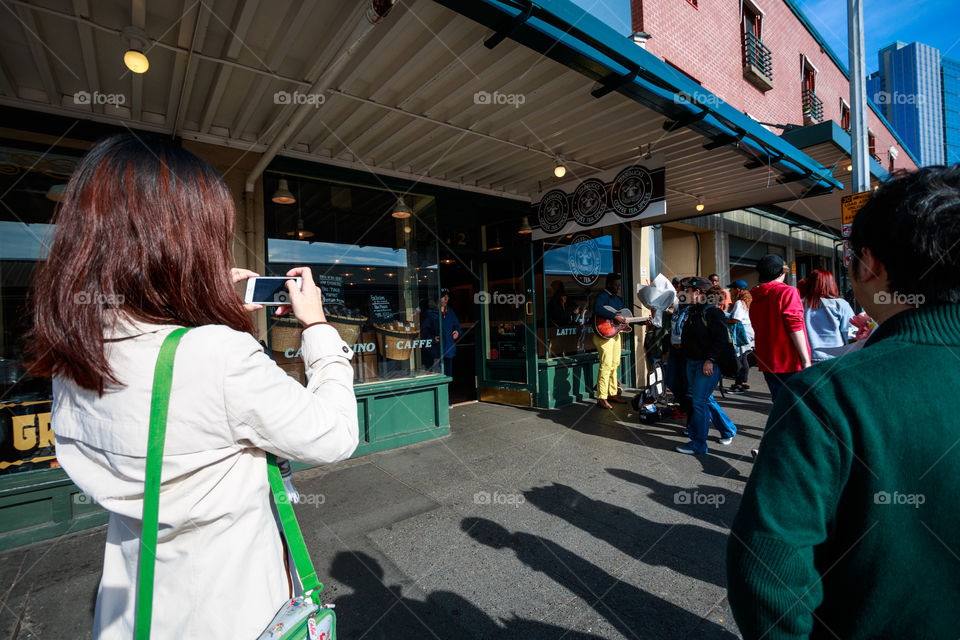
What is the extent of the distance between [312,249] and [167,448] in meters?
4.49

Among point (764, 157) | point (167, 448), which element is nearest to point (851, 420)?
point (167, 448)

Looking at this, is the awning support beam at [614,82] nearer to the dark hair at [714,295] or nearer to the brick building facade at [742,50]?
the dark hair at [714,295]

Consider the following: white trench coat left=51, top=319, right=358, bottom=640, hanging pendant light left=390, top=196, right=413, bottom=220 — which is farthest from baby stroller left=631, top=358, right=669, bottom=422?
white trench coat left=51, top=319, right=358, bottom=640

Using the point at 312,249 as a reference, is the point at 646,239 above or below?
above

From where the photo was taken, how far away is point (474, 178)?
6.33 m

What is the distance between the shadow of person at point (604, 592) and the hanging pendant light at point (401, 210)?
12.8 feet

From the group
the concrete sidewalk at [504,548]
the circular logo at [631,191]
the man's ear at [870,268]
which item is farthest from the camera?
the circular logo at [631,191]

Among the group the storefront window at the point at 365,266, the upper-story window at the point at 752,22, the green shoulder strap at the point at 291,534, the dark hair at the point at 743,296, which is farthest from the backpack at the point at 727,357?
the upper-story window at the point at 752,22

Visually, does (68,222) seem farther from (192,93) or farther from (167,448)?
(192,93)

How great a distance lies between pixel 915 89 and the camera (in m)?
6.46

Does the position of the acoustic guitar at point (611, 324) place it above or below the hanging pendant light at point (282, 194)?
below

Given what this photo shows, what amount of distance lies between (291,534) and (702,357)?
467 cm

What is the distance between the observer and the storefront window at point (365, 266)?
484 cm

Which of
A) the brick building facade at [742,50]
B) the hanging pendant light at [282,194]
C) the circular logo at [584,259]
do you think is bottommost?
the circular logo at [584,259]
